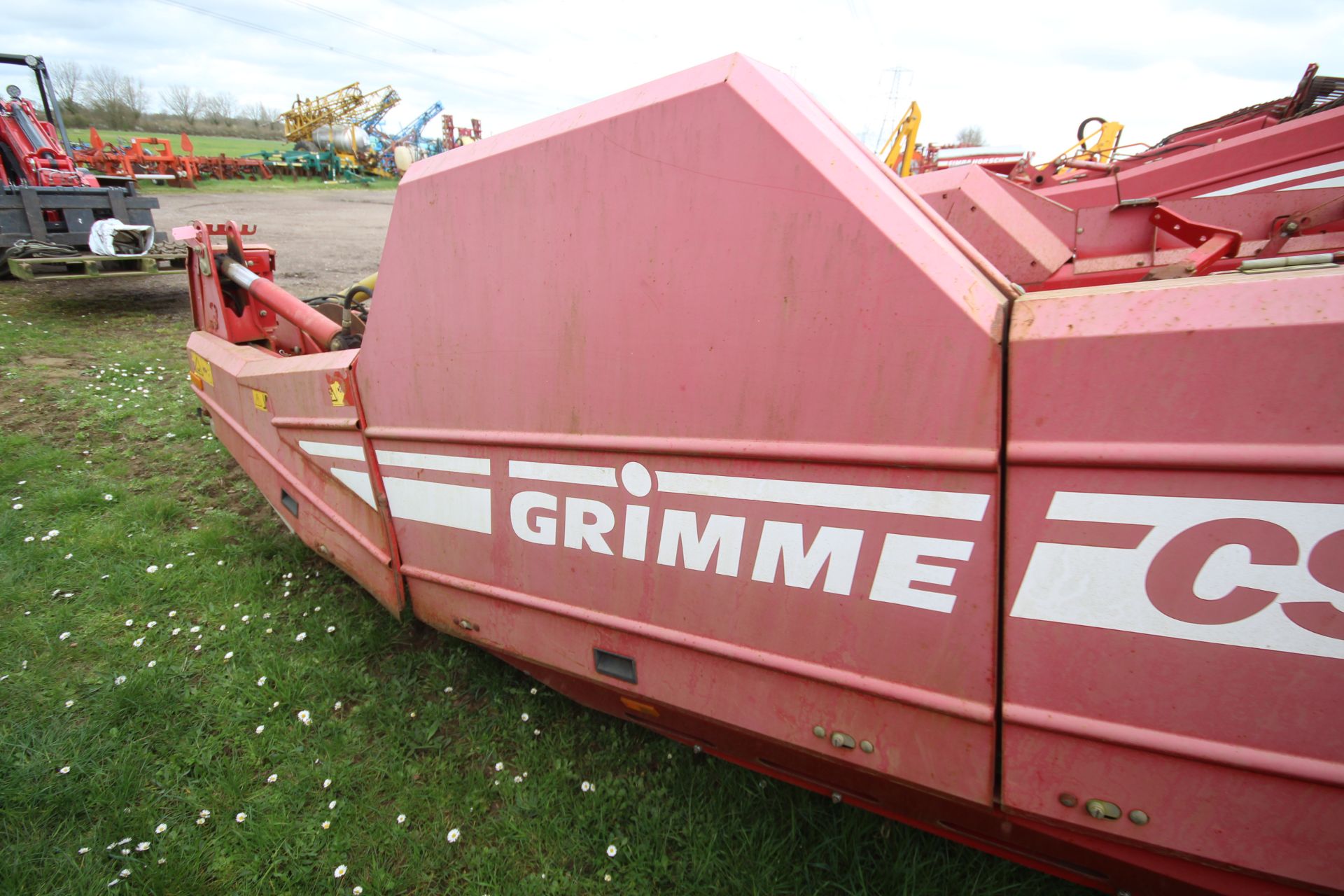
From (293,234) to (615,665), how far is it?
14.4 meters

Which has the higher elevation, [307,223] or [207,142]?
[207,142]

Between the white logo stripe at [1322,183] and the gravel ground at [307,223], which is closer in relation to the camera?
the white logo stripe at [1322,183]

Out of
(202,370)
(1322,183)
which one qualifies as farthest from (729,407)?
(1322,183)

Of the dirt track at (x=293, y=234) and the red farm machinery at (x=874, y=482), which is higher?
the dirt track at (x=293, y=234)

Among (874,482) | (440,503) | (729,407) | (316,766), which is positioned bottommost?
(316,766)

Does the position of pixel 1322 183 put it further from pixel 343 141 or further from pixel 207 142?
pixel 207 142

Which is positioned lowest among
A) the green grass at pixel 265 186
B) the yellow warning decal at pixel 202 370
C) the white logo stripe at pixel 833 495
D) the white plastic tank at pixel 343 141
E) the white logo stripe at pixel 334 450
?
the white logo stripe at pixel 334 450

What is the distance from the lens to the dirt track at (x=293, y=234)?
8570 mm

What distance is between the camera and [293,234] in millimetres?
13188

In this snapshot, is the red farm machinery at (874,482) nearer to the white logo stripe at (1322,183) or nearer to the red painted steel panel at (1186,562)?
the red painted steel panel at (1186,562)

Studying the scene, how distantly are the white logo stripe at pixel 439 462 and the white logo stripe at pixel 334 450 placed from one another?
0.43 feet

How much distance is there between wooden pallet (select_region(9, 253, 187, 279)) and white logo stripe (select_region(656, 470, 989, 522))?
800 cm

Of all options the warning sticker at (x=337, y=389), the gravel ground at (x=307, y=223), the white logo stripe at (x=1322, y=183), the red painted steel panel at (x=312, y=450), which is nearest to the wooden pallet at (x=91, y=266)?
the gravel ground at (x=307, y=223)

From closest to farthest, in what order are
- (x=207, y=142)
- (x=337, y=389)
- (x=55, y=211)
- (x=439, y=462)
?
(x=439, y=462), (x=337, y=389), (x=55, y=211), (x=207, y=142)
